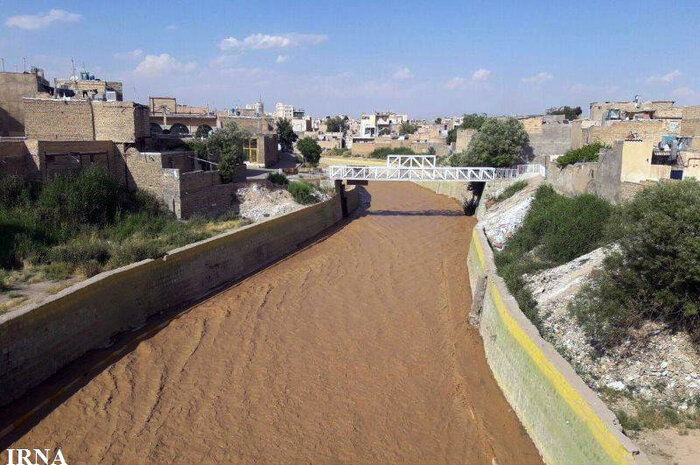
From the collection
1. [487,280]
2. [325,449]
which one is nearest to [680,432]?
[325,449]

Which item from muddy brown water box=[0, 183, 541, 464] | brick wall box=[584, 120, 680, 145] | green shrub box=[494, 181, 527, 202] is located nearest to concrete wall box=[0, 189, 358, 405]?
muddy brown water box=[0, 183, 541, 464]

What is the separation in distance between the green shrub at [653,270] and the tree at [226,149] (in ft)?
55.4

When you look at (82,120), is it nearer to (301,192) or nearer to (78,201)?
(78,201)

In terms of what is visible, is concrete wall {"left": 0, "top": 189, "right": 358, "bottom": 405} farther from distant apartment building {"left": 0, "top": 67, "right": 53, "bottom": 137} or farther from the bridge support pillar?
distant apartment building {"left": 0, "top": 67, "right": 53, "bottom": 137}

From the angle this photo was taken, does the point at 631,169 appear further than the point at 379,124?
No

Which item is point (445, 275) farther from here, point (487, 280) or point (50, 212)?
point (50, 212)

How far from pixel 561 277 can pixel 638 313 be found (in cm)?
321

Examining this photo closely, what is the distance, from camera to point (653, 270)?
883 cm

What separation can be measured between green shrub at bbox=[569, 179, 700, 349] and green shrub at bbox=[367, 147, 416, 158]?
49014mm

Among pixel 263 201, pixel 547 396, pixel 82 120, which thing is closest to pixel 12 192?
pixel 82 120

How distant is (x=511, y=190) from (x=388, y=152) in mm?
34003

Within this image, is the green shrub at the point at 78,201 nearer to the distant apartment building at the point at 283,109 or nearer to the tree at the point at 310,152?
the tree at the point at 310,152

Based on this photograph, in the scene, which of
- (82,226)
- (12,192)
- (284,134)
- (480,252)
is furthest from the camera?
(284,134)

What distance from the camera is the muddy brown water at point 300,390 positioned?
28.2 ft
